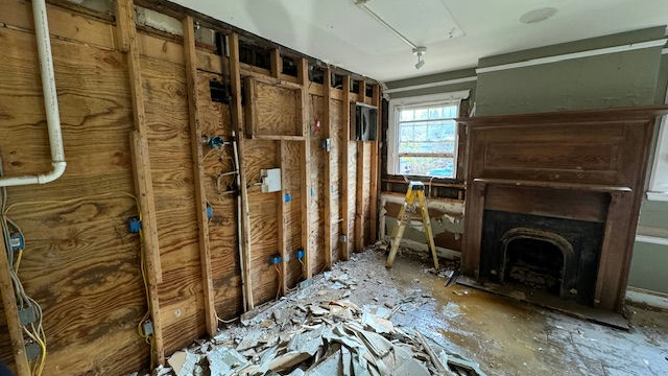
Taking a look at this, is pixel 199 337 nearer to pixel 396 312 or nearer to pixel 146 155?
pixel 146 155

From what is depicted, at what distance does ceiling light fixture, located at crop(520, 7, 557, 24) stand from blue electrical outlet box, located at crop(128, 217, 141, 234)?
3.02m

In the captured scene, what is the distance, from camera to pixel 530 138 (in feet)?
8.64

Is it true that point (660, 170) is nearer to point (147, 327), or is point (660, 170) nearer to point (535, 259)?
point (535, 259)

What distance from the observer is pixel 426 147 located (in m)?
3.75

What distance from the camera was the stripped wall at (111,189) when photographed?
53.1 inches

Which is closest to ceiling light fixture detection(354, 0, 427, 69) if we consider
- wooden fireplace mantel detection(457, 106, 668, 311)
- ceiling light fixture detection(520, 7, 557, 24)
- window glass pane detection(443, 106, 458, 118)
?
ceiling light fixture detection(520, 7, 557, 24)

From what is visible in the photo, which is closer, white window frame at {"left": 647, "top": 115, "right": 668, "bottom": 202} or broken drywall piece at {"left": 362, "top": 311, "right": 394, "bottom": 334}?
broken drywall piece at {"left": 362, "top": 311, "right": 394, "bottom": 334}

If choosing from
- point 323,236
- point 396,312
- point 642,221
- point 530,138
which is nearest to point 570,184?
point 530,138

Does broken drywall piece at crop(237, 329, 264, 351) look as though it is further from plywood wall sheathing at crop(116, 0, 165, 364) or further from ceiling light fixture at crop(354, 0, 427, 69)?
ceiling light fixture at crop(354, 0, 427, 69)

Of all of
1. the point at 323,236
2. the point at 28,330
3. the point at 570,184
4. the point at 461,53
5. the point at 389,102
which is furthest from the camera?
the point at 389,102

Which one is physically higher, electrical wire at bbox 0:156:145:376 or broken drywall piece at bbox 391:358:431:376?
electrical wire at bbox 0:156:145:376

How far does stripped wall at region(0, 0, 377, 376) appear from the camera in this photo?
135cm

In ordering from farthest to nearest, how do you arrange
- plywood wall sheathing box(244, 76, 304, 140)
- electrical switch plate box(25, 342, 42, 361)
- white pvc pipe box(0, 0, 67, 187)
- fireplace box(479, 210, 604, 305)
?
1. fireplace box(479, 210, 604, 305)
2. plywood wall sheathing box(244, 76, 304, 140)
3. electrical switch plate box(25, 342, 42, 361)
4. white pvc pipe box(0, 0, 67, 187)

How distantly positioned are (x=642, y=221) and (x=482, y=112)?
1.80m
